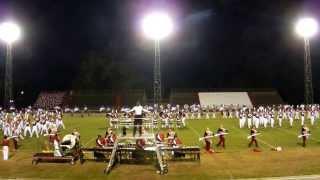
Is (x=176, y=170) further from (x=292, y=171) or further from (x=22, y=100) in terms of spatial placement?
(x=22, y=100)

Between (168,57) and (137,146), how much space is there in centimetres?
6371

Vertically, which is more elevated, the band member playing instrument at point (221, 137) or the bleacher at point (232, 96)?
the bleacher at point (232, 96)

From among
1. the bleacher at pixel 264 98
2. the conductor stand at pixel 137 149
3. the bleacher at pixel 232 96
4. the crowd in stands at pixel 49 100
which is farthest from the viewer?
the crowd in stands at pixel 49 100

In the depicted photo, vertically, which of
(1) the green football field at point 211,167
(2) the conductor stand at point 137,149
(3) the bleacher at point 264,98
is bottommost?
(1) the green football field at point 211,167

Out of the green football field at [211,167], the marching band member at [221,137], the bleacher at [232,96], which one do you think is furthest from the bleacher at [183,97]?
the marching band member at [221,137]

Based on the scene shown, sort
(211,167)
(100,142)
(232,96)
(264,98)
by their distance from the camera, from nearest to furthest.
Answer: (211,167), (100,142), (232,96), (264,98)

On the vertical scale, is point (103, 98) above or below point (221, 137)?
above

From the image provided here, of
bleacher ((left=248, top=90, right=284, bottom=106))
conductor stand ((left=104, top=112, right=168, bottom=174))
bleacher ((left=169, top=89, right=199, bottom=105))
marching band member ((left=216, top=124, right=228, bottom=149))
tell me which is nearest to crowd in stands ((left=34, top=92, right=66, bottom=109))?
bleacher ((left=169, top=89, right=199, bottom=105))

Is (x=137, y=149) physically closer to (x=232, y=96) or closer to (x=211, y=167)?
(x=211, y=167)

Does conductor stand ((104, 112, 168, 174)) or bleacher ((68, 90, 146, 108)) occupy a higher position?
bleacher ((68, 90, 146, 108))

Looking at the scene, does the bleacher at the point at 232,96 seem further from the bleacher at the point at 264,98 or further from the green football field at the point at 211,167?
the green football field at the point at 211,167

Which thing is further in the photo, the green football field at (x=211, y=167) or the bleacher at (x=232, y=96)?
the bleacher at (x=232, y=96)

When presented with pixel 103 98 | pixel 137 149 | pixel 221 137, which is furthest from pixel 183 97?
pixel 137 149

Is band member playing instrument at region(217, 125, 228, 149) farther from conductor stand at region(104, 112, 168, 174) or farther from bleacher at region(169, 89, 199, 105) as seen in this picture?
bleacher at region(169, 89, 199, 105)
